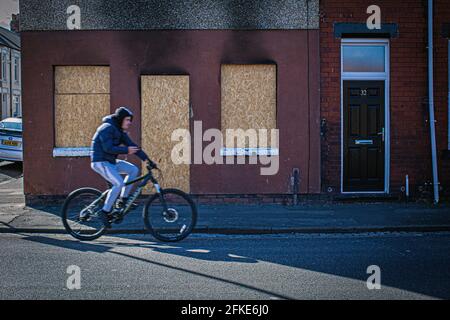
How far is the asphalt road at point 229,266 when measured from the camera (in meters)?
6.40

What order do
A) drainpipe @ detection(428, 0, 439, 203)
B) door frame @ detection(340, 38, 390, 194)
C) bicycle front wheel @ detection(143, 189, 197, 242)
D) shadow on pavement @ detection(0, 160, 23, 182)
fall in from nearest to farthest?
bicycle front wheel @ detection(143, 189, 197, 242)
drainpipe @ detection(428, 0, 439, 203)
door frame @ detection(340, 38, 390, 194)
shadow on pavement @ detection(0, 160, 23, 182)

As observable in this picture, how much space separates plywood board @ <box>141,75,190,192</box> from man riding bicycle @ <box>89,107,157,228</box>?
4.11 meters

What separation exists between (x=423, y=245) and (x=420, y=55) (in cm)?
590

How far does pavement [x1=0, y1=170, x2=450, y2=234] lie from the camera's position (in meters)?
10.6

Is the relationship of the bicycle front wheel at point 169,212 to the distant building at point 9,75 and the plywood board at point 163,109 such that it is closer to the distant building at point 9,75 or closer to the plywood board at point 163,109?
the plywood board at point 163,109

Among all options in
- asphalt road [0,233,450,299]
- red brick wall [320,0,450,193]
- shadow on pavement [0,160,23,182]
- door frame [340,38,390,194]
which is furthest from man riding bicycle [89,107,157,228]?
shadow on pavement [0,160,23,182]

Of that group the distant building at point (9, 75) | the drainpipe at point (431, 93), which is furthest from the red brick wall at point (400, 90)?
the distant building at point (9, 75)

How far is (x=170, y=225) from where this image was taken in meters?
9.37

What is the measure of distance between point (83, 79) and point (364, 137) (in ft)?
20.5

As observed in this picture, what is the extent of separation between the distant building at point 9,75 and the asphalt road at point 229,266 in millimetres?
42851

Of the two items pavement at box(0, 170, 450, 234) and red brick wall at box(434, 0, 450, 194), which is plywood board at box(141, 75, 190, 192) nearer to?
pavement at box(0, 170, 450, 234)

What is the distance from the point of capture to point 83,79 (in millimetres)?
13695

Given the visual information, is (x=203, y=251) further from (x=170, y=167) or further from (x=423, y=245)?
(x=170, y=167)

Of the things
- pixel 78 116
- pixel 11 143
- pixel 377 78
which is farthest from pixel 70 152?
pixel 11 143
